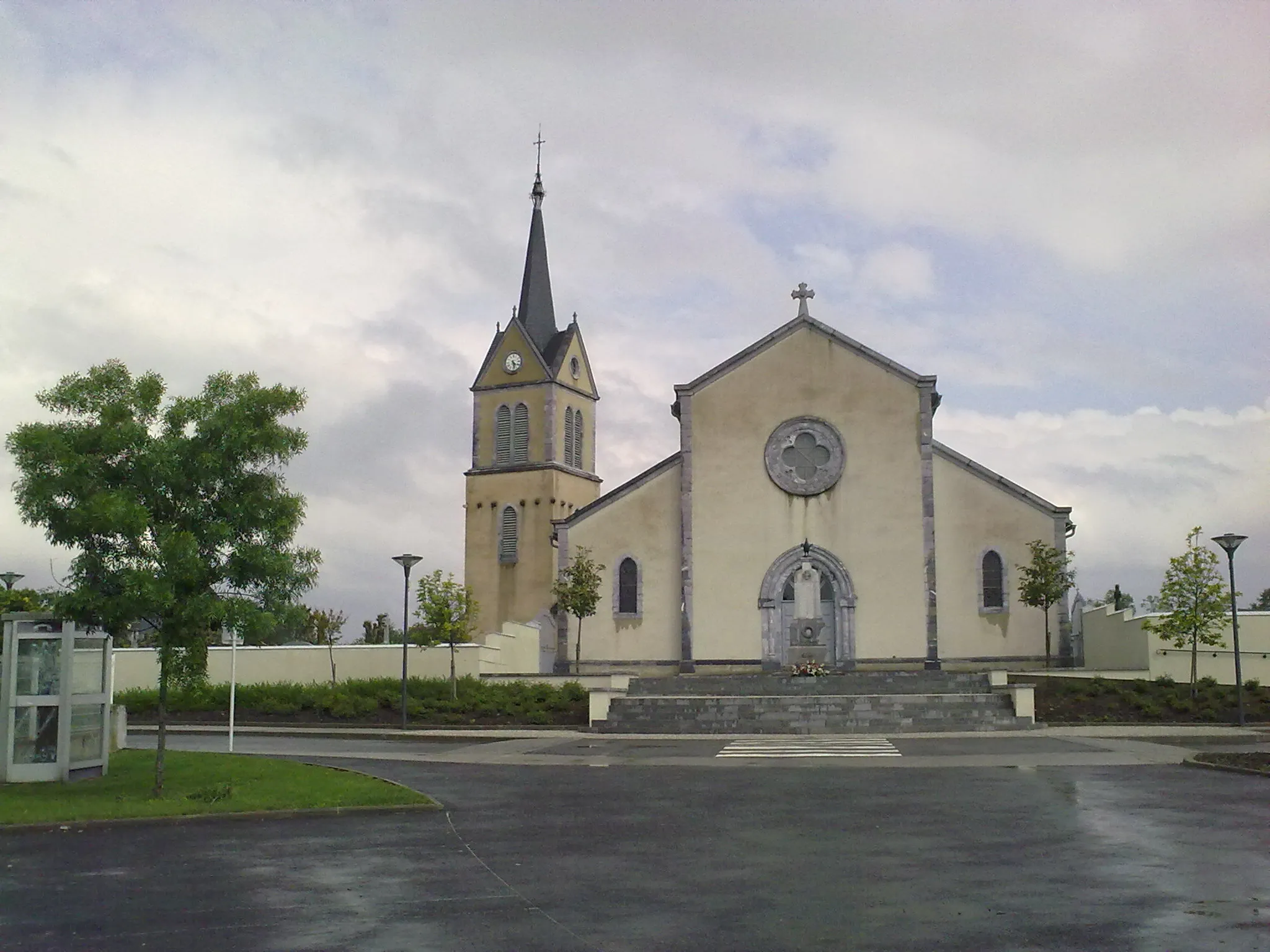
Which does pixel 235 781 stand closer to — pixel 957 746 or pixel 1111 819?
pixel 1111 819

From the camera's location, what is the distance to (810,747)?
2595cm

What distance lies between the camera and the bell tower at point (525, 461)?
52.5 metres

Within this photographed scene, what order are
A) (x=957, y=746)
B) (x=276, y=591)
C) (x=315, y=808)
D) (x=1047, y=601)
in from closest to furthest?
(x=315, y=808)
(x=276, y=591)
(x=957, y=746)
(x=1047, y=601)

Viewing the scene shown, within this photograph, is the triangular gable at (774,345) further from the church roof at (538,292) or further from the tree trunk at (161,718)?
the tree trunk at (161,718)

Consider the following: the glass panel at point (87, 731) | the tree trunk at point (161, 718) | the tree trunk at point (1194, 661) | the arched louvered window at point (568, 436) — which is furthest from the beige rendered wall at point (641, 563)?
the tree trunk at point (161, 718)

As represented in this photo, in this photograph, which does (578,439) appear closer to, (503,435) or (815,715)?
(503,435)

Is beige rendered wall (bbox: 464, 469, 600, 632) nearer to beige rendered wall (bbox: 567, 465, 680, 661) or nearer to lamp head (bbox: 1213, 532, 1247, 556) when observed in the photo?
beige rendered wall (bbox: 567, 465, 680, 661)

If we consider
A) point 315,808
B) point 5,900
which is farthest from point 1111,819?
point 5,900

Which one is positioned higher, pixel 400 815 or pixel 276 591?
pixel 276 591

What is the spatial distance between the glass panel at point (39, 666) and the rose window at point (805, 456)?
27.6 m

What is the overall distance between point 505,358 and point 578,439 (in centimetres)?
488

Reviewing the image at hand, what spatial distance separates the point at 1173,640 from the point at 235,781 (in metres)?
27.0

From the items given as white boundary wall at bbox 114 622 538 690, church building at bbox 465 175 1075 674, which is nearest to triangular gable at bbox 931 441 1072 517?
church building at bbox 465 175 1075 674

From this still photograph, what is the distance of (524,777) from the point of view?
20203 millimetres
